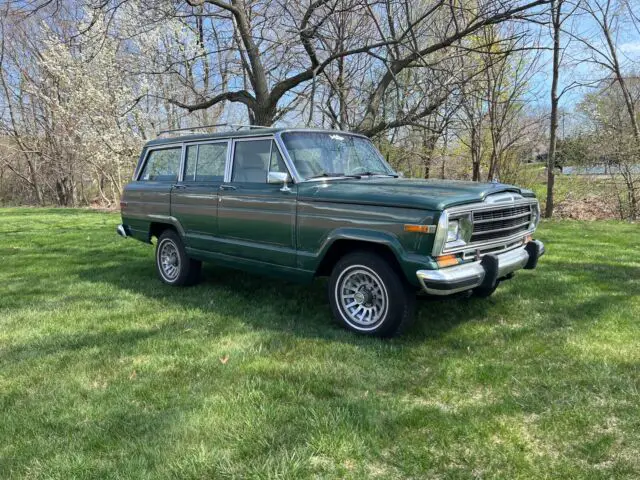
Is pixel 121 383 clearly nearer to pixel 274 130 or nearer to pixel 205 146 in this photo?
pixel 274 130

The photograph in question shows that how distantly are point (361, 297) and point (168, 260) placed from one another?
11.1 feet


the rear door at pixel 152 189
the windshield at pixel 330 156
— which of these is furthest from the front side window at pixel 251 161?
the rear door at pixel 152 189

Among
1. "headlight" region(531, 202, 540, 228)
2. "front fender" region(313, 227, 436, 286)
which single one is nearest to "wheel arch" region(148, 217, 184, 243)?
"front fender" region(313, 227, 436, 286)

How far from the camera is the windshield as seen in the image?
5141mm

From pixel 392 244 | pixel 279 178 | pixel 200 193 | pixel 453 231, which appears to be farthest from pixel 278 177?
pixel 453 231

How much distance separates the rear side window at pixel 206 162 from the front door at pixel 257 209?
0.77 ft

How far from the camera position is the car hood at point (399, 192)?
4.07m

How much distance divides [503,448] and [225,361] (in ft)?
7.26

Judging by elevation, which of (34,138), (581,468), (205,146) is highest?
(34,138)

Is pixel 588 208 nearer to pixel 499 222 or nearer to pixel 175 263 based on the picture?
pixel 499 222

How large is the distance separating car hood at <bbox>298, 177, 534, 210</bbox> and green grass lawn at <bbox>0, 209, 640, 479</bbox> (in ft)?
4.14

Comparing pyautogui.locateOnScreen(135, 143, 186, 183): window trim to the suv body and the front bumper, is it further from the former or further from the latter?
the front bumper

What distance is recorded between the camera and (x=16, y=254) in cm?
949

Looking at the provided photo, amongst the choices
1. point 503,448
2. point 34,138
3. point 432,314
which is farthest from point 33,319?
point 34,138
